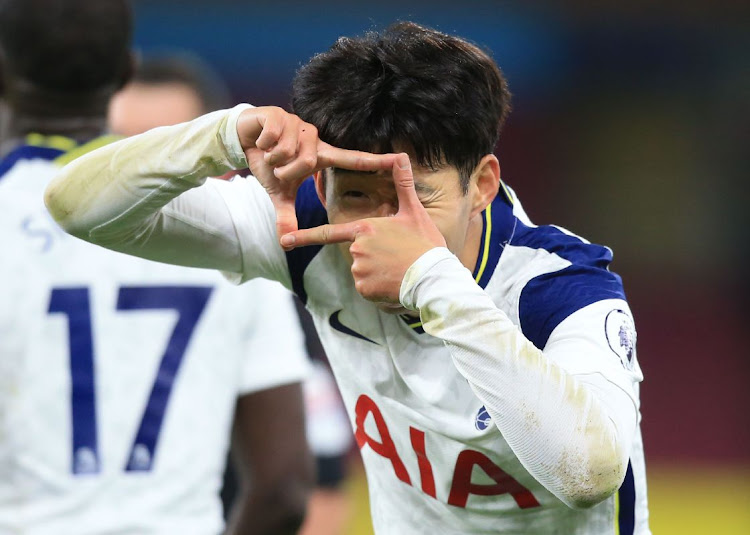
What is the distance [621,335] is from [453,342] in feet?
1.13

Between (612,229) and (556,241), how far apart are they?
11877 mm

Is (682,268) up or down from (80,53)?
down

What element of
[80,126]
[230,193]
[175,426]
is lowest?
[175,426]

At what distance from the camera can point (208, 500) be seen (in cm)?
308

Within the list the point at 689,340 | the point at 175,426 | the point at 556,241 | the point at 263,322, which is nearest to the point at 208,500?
the point at 175,426

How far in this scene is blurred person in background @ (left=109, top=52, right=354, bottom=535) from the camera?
14.3ft

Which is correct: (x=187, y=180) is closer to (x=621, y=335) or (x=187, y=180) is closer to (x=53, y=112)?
(x=621, y=335)

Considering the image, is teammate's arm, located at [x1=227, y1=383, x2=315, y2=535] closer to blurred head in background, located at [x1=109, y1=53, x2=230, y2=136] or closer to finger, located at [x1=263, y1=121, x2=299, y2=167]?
finger, located at [x1=263, y1=121, x2=299, y2=167]

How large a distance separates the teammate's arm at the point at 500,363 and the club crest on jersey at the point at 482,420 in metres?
0.34

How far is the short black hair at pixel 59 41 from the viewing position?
3.00 metres

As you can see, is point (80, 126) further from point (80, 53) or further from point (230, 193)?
point (230, 193)

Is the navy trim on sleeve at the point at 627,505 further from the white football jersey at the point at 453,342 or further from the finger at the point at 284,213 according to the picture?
the finger at the point at 284,213

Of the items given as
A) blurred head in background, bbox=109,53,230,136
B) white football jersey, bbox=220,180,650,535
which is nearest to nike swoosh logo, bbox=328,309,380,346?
white football jersey, bbox=220,180,650,535

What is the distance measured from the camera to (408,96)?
211 cm
